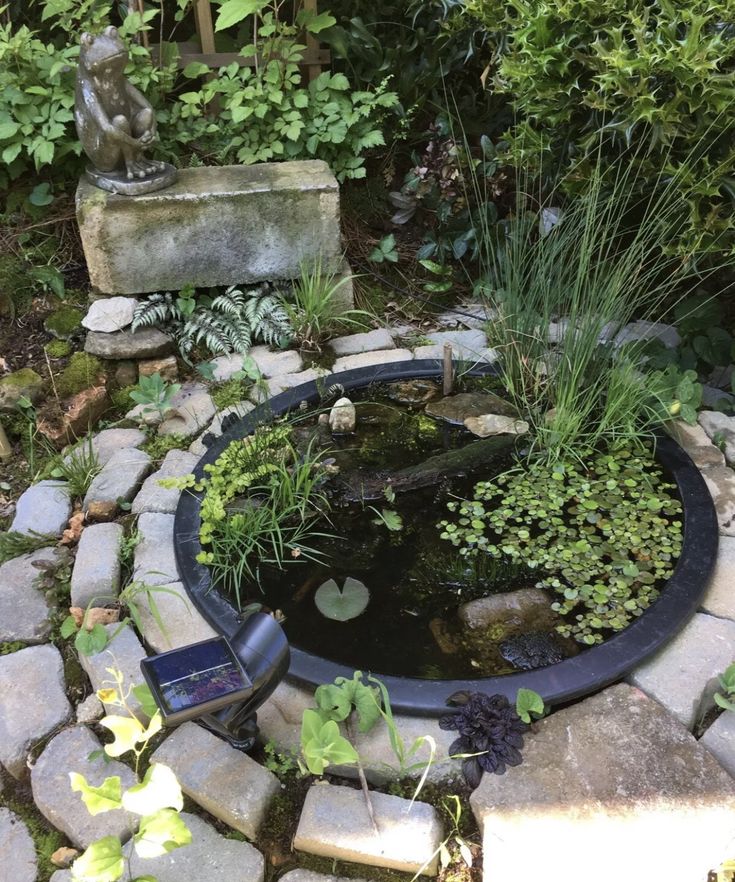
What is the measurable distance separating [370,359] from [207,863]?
1.74 m

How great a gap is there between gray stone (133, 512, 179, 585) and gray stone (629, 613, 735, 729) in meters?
1.17

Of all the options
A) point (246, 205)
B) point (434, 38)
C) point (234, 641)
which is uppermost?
point (434, 38)

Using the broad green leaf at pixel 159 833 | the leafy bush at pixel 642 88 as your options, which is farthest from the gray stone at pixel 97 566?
the leafy bush at pixel 642 88

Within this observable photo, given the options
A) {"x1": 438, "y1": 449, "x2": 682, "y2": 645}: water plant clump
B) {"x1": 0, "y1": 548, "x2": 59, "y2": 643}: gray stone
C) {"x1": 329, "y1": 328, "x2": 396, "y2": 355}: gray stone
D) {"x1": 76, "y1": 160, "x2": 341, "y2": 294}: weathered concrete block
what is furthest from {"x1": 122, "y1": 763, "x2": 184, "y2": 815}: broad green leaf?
{"x1": 76, "y1": 160, "x2": 341, "y2": 294}: weathered concrete block

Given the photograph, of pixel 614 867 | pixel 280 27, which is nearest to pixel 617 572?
pixel 614 867

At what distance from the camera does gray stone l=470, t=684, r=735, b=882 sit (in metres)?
1.42

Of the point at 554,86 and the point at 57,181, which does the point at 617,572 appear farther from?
the point at 57,181

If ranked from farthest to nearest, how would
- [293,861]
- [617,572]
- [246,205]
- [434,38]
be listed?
[434,38] < [246,205] < [617,572] < [293,861]

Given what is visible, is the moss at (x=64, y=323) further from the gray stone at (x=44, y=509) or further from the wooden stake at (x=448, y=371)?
the wooden stake at (x=448, y=371)

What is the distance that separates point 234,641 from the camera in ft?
5.12

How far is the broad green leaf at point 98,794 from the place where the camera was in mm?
1261

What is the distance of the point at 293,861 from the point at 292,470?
1.07m

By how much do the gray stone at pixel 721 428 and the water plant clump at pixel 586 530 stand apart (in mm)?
260

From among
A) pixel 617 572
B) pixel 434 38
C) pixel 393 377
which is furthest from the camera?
pixel 434 38
